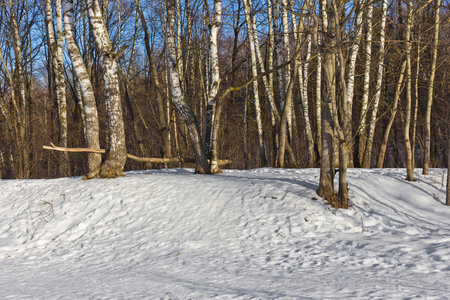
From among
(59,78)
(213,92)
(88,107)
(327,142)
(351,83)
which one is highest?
(59,78)

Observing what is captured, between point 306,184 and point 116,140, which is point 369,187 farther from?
point 116,140

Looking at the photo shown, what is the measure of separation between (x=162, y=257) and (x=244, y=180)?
11.1ft

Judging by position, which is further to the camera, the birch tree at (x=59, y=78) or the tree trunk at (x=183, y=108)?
the birch tree at (x=59, y=78)

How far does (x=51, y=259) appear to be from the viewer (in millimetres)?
5504

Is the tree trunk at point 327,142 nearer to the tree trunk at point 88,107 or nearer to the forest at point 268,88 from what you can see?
the forest at point 268,88

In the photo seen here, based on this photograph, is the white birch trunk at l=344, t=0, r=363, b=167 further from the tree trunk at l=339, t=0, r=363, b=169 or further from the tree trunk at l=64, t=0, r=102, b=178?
the tree trunk at l=64, t=0, r=102, b=178

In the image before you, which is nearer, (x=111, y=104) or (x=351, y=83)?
(x=111, y=104)

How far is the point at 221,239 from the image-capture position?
18.4 feet

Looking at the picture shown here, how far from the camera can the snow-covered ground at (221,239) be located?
3.83 m

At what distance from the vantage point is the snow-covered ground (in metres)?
3.83

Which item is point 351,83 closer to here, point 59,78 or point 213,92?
point 213,92

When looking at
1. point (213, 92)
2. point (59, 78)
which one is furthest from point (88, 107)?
point (59, 78)

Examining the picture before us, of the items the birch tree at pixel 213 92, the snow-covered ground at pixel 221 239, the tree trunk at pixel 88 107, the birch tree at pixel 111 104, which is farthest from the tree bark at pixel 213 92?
the tree trunk at pixel 88 107

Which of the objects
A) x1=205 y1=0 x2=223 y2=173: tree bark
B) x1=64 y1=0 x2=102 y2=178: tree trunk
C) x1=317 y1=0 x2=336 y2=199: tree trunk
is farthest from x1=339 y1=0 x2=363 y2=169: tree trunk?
x1=64 y1=0 x2=102 y2=178: tree trunk
